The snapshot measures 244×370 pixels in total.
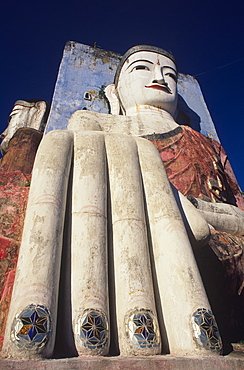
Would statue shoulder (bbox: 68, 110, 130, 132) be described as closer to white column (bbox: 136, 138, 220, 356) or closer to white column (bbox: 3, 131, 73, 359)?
white column (bbox: 3, 131, 73, 359)

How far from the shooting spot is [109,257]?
1520 mm

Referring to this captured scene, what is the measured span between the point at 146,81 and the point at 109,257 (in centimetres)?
308

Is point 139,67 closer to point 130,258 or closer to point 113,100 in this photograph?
point 113,100

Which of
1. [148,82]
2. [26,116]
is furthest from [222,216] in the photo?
[26,116]

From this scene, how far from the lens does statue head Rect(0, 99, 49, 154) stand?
490cm

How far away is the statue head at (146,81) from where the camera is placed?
12.9 feet

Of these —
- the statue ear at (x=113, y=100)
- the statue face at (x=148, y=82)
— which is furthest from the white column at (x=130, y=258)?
the statue ear at (x=113, y=100)

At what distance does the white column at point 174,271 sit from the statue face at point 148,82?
232 cm

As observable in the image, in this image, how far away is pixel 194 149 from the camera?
3.48 m

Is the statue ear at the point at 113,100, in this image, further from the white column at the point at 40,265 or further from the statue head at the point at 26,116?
the white column at the point at 40,265

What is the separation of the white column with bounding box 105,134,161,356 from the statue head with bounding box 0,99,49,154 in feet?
10.9

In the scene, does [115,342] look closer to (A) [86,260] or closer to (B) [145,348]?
(B) [145,348]

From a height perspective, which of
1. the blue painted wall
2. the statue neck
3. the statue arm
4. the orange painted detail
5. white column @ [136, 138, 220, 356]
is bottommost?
white column @ [136, 138, 220, 356]

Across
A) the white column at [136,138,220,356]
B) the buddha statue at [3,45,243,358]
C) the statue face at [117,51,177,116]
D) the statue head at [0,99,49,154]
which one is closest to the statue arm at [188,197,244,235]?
the buddha statue at [3,45,243,358]
